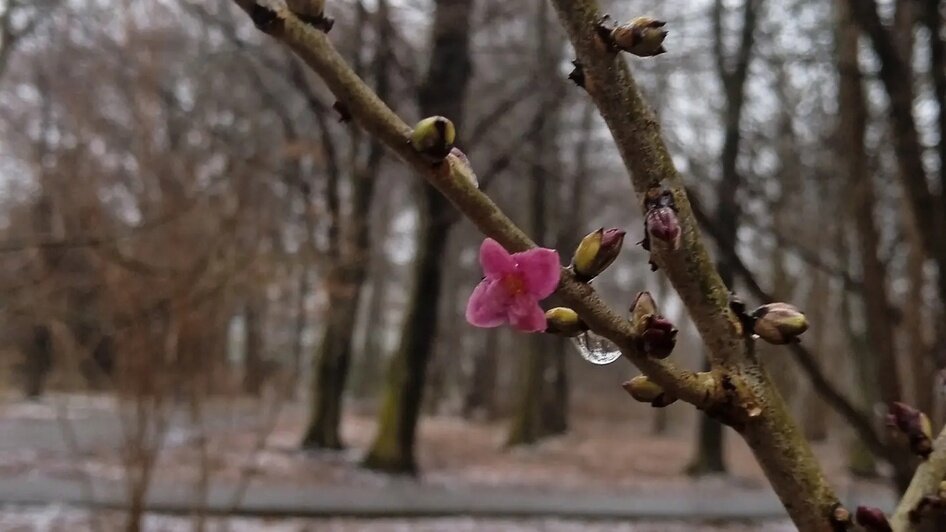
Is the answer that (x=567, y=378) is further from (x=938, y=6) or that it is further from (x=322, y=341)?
(x=938, y=6)

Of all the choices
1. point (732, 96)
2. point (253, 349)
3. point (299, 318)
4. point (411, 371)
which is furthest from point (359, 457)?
point (732, 96)

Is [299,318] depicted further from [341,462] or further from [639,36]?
[639,36]

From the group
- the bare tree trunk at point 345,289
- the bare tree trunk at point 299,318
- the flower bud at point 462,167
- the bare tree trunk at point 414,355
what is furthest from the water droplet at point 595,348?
the bare tree trunk at point 414,355

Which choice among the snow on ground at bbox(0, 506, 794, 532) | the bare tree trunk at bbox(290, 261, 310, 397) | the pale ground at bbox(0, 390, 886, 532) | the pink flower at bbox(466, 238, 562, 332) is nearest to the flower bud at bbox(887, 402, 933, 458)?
the pink flower at bbox(466, 238, 562, 332)

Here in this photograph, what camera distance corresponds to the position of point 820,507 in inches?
22.0

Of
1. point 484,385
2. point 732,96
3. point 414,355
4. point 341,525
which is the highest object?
point 732,96

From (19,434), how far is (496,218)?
9.55 metres

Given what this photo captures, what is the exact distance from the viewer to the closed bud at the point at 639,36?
0.53 meters

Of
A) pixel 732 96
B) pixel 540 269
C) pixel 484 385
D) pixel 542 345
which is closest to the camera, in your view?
pixel 540 269

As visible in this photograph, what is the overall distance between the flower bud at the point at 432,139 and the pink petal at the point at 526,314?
0.09m

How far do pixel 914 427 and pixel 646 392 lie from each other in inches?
10.1

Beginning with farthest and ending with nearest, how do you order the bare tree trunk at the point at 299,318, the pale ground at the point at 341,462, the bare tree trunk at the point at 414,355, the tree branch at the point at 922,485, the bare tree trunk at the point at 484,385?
the bare tree trunk at the point at 484,385, the bare tree trunk at the point at 414,355, the bare tree trunk at the point at 299,318, the pale ground at the point at 341,462, the tree branch at the point at 922,485

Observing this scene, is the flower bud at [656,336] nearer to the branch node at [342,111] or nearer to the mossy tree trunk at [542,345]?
the branch node at [342,111]

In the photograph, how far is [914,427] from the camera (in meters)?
0.68
